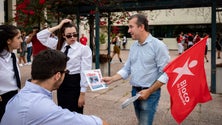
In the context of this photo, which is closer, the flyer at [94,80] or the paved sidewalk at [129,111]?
the flyer at [94,80]

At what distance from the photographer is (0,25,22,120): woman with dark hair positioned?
Result: 141 inches

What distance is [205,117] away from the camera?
245 inches

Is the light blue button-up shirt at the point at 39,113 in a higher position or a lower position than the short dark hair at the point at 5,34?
lower

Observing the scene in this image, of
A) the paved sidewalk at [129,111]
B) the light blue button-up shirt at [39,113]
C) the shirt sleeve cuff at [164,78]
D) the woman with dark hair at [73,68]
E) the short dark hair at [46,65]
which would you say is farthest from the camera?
the paved sidewalk at [129,111]

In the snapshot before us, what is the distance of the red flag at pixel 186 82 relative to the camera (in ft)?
11.6

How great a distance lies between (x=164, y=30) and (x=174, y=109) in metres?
30.8

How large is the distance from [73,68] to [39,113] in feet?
6.95

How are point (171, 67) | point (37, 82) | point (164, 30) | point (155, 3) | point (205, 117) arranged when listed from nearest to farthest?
point (37, 82)
point (171, 67)
point (205, 117)
point (155, 3)
point (164, 30)

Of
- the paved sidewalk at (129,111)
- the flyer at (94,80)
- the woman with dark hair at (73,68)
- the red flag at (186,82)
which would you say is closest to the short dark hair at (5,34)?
the woman with dark hair at (73,68)

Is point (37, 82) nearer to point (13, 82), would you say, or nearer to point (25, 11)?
point (13, 82)

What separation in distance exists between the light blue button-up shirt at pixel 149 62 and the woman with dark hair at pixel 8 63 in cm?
138

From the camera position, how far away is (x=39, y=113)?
5.34 ft

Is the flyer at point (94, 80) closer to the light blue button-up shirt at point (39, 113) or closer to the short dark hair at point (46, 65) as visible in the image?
the short dark hair at point (46, 65)

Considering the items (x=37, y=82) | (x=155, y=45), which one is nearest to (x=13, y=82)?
(x=155, y=45)
